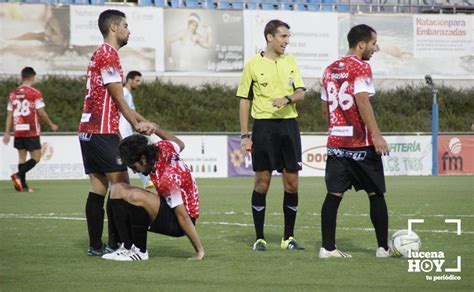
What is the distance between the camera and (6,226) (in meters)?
12.5

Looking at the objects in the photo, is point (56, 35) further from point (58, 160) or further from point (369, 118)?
point (369, 118)

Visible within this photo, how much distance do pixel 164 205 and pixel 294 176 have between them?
2012 millimetres

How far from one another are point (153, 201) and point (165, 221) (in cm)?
20

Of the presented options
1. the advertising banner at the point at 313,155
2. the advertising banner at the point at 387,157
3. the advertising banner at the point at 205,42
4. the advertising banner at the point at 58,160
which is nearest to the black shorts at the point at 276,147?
the advertising banner at the point at 58,160

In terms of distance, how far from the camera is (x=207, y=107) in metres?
39.3

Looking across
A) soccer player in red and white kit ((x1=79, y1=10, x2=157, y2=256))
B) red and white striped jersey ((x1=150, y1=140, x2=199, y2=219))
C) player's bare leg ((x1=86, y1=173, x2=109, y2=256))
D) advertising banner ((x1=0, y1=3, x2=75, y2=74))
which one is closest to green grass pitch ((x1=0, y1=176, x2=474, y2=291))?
player's bare leg ((x1=86, y1=173, x2=109, y2=256))

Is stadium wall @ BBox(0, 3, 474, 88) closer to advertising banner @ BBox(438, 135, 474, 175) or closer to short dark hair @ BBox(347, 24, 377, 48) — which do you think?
advertising banner @ BBox(438, 135, 474, 175)

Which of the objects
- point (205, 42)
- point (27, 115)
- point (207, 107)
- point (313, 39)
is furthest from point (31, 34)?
point (27, 115)

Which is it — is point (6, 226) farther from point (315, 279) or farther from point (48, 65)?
point (48, 65)

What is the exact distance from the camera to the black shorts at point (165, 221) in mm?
8969

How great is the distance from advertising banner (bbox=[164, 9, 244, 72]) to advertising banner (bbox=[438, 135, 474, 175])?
1238cm

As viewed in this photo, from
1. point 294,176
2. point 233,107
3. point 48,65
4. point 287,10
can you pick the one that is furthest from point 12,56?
point 294,176

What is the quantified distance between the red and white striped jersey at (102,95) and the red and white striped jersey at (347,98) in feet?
6.32

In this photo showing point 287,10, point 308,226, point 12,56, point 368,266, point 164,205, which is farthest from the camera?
point 287,10
